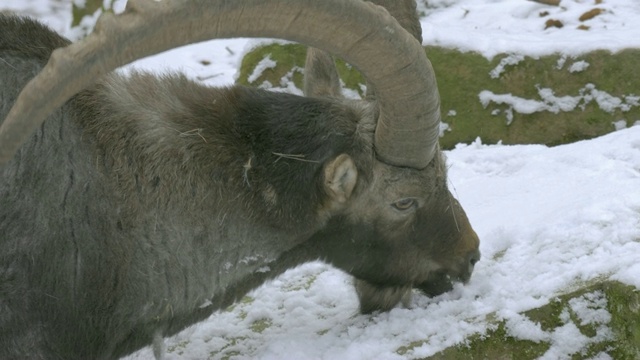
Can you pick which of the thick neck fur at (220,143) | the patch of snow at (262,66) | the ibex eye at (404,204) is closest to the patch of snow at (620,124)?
the patch of snow at (262,66)

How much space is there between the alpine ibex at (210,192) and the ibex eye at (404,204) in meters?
0.02

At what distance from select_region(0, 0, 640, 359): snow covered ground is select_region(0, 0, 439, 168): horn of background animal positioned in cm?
90

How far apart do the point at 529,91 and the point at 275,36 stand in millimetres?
6120

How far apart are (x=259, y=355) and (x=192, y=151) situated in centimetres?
120

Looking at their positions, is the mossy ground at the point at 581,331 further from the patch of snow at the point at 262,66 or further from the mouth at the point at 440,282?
the patch of snow at the point at 262,66

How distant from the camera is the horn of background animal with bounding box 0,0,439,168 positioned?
3789 mm

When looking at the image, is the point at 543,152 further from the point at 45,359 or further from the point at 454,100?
the point at 45,359

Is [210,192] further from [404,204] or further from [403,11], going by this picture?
[403,11]

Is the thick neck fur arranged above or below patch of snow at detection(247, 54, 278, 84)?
above

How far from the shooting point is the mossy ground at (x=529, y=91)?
32.6ft

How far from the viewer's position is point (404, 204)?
5.43m

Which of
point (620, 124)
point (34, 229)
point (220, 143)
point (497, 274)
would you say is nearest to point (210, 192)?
point (220, 143)

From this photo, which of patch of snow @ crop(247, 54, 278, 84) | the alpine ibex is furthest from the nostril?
patch of snow @ crop(247, 54, 278, 84)

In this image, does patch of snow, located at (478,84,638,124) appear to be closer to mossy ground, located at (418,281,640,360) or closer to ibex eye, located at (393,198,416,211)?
ibex eye, located at (393,198,416,211)
